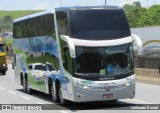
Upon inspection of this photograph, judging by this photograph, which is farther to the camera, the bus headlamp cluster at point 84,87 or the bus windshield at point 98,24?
the bus windshield at point 98,24

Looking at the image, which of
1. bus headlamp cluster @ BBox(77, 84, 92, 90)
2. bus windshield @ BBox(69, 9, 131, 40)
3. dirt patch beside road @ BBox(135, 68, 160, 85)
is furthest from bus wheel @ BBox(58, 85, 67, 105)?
dirt patch beside road @ BBox(135, 68, 160, 85)

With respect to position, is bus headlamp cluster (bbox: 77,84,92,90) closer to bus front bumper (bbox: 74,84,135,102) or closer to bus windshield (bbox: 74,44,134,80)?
bus front bumper (bbox: 74,84,135,102)

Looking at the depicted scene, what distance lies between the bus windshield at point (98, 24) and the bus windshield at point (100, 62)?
0.40 meters

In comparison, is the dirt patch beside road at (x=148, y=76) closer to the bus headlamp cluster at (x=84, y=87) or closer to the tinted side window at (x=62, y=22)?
the tinted side window at (x=62, y=22)

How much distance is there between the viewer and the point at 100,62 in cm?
1603

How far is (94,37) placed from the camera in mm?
16062

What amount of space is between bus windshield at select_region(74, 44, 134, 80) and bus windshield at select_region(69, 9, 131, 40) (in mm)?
404

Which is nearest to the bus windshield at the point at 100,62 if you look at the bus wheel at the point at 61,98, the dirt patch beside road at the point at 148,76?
the bus wheel at the point at 61,98

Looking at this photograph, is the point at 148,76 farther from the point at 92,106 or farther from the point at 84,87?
the point at 84,87

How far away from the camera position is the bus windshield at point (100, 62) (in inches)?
628

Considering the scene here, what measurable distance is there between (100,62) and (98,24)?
126 centimetres

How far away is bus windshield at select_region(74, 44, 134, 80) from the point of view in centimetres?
1595

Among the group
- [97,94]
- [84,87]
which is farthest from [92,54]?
[97,94]

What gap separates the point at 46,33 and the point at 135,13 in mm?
136638
